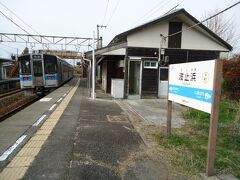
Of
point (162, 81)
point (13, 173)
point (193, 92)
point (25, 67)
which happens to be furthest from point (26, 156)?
point (25, 67)

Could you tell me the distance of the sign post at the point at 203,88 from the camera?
3.56 meters

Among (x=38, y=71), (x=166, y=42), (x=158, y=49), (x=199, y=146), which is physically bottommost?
(x=199, y=146)

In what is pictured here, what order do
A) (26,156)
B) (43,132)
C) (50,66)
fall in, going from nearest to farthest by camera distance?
1. (26,156)
2. (43,132)
3. (50,66)

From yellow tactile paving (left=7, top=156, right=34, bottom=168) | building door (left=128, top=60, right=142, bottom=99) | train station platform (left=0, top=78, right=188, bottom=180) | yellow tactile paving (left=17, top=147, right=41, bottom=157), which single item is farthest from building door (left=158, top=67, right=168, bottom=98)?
yellow tactile paving (left=7, top=156, right=34, bottom=168)

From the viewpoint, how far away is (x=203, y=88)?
391 cm

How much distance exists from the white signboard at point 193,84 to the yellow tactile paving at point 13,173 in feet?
10.4

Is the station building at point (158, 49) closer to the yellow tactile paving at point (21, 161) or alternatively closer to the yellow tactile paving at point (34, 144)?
the yellow tactile paving at point (34, 144)

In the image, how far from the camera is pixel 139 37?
12.9 metres

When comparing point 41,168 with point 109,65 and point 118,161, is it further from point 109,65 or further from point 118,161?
point 109,65

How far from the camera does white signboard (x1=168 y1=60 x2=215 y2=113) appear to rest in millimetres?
3750

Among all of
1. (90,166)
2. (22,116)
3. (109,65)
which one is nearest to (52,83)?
(109,65)

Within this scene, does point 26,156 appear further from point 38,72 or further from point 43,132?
point 38,72

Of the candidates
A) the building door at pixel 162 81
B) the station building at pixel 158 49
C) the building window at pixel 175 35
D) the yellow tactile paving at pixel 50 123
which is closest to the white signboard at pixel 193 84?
the yellow tactile paving at pixel 50 123

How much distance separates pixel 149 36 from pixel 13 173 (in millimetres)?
11231
